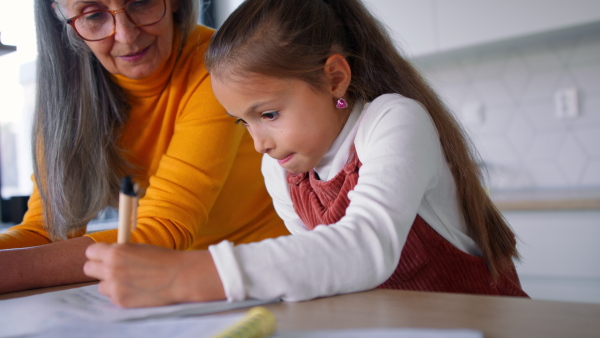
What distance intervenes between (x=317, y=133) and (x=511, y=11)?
1.53m

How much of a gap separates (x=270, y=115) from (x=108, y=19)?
457 mm

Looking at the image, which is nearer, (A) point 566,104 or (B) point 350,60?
(B) point 350,60

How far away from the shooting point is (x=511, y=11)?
7.00 feet

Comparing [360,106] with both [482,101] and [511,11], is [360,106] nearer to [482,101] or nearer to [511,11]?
[511,11]

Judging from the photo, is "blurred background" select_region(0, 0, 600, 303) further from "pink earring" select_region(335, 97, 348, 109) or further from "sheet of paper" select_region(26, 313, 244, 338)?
"sheet of paper" select_region(26, 313, 244, 338)

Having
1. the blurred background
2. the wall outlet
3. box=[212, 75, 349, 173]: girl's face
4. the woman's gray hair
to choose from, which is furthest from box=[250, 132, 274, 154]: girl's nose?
the wall outlet

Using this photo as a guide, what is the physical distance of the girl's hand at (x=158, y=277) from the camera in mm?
606

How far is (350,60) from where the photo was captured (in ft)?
3.26

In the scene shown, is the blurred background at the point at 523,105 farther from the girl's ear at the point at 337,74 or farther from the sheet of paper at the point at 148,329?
the sheet of paper at the point at 148,329

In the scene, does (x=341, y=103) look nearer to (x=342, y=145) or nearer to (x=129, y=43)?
(x=342, y=145)

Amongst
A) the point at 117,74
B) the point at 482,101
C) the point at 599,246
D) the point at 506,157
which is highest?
the point at 117,74

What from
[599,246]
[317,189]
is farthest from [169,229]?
[599,246]

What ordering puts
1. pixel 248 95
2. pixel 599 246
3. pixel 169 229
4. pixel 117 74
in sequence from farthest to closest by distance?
1. pixel 599 246
2. pixel 117 74
3. pixel 169 229
4. pixel 248 95

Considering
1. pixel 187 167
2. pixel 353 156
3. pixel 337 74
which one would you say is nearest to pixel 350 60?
pixel 337 74
